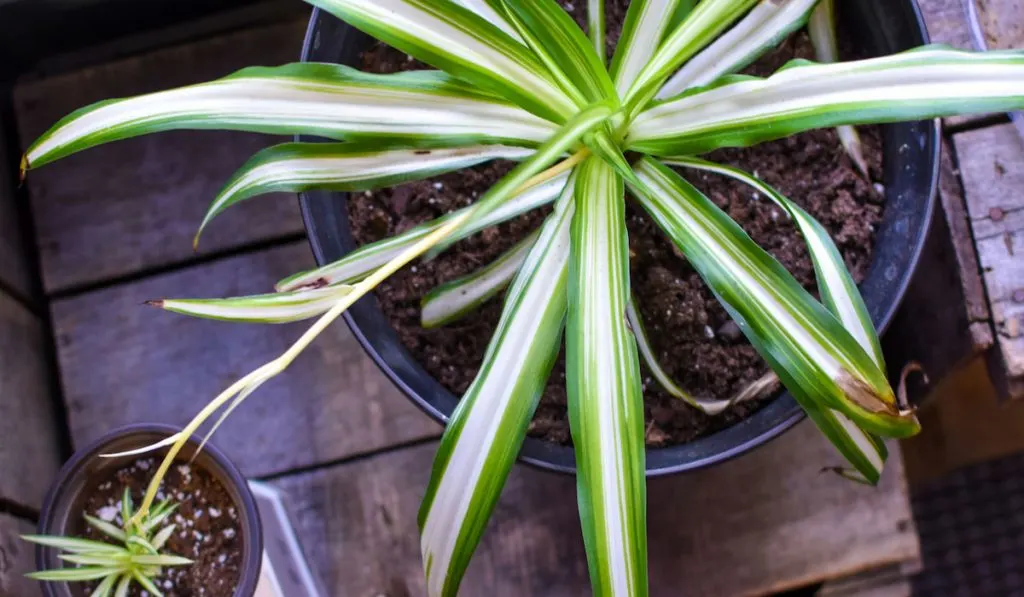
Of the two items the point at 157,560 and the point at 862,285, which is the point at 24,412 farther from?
the point at 862,285

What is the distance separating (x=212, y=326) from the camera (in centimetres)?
98

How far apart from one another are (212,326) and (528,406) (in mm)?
524

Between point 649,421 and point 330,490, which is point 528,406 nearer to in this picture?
point 649,421

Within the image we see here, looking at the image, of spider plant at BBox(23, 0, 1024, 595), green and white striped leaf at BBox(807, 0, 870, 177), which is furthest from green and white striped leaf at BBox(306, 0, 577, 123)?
green and white striped leaf at BBox(807, 0, 870, 177)

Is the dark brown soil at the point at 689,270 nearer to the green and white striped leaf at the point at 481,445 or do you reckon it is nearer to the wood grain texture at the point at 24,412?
the green and white striped leaf at the point at 481,445

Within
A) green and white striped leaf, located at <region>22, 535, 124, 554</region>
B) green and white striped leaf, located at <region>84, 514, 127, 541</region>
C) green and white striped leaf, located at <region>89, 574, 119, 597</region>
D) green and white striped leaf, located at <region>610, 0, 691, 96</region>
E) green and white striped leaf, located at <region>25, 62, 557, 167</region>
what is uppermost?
green and white striped leaf, located at <region>610, 0, 691, 96</region>

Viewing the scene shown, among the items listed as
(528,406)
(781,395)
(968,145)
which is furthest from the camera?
(968,145)

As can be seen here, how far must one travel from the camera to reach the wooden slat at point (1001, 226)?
81 centimetres

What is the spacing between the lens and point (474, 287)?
2.42 feet

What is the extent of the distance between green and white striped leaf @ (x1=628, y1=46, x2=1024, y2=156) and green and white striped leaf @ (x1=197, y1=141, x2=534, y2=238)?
0.51 ft

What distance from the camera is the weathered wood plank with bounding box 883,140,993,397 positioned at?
2.70 feet

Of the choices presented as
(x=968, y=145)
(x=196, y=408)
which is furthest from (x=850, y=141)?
(x=196, y=408)

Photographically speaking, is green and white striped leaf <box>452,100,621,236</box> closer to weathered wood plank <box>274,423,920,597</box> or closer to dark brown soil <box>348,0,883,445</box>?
dark brown soil <box>348,0,883,445</box>

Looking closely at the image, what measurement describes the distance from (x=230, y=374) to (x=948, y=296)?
77cm
